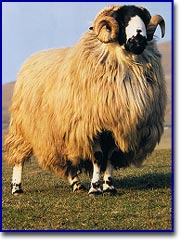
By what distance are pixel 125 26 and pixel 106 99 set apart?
1.07 metres

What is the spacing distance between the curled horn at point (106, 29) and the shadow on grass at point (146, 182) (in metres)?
2.51

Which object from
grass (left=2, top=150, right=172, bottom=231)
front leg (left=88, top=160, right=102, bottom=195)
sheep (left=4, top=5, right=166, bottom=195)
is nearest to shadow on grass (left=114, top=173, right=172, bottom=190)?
grass (left=2, top=150, right=172, bottom=231)

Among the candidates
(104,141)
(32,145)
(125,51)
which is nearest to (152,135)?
(104,141)

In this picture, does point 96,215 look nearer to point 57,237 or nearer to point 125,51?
point 57,237

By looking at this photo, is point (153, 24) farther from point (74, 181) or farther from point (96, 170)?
point (74, 181)

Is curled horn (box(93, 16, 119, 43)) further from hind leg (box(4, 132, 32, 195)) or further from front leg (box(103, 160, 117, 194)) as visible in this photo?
hind leg (box(4, 132, 32, 195))

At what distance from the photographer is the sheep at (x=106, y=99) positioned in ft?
31.4

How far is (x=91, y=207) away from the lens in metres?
8.87

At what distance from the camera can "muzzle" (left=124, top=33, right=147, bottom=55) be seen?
361 inches

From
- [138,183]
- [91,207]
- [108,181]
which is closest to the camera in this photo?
[91,207]

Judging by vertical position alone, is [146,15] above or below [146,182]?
above

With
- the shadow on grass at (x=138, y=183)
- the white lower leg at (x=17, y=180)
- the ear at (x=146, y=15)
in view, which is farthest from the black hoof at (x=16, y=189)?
the ear at (x=146, y=15)

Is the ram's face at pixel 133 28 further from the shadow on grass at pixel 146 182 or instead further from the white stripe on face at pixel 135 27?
the shadow on grass at pixel 146 182

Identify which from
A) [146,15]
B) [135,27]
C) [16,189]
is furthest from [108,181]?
[146,15]
